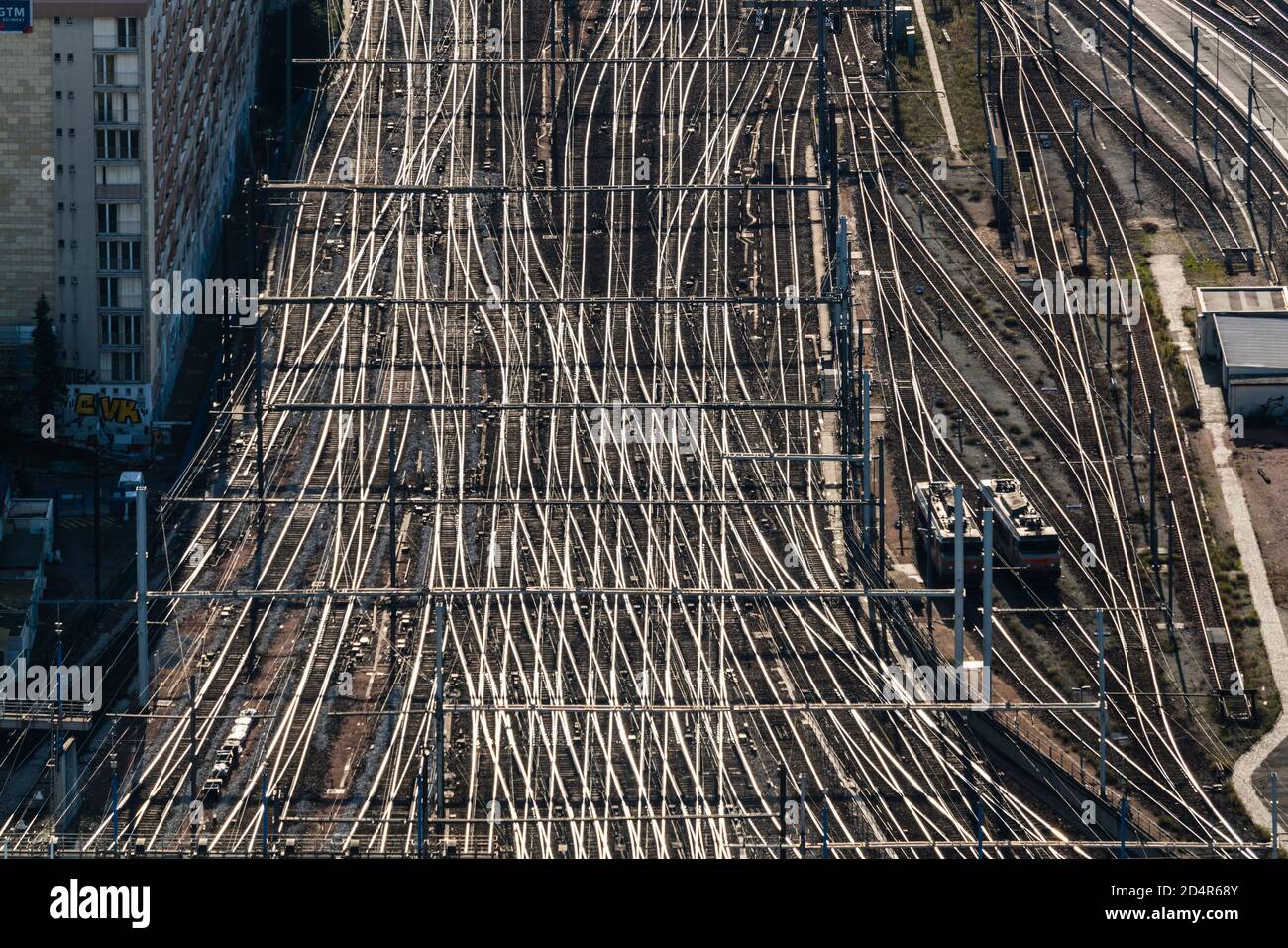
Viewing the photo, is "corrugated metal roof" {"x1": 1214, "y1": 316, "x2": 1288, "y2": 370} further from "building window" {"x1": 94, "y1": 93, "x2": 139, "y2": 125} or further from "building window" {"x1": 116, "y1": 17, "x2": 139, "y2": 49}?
"building window" {"x1": 116, "y1": 17, "x2": 139, "y2": 49}

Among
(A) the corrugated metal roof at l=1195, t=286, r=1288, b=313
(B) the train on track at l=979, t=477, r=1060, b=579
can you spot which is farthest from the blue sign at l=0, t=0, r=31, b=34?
(A) the corrugated metal roof at l=1195, t=286, r=1288, b=313

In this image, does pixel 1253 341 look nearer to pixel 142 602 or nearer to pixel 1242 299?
pixel 1242 299

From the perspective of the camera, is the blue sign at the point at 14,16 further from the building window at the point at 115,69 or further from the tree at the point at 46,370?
the tree at the point at 46,370

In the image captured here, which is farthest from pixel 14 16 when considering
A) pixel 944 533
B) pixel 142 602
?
pixel 944 533

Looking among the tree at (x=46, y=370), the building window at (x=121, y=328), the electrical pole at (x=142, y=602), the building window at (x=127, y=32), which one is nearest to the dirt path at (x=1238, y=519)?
the electrical pole at (x=142, y=602)

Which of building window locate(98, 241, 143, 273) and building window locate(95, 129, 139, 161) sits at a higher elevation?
building window locate(95, 129, 139, 161)
